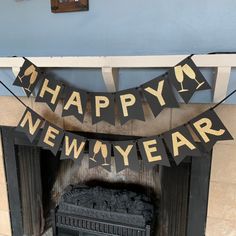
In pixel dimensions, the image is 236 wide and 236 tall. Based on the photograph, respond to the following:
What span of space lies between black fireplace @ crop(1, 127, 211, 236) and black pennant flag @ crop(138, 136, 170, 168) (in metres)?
0.16

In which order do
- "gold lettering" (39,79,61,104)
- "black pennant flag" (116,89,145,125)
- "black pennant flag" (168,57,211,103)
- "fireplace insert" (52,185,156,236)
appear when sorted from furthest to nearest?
"fireplace insert" (52,185,156,236) < "gold lettering" (39,79,61,104) < "black pennant flag" (116,89,145,125) < "black pennant flag" (168,57,211,103)

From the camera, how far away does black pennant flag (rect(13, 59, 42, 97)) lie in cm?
105

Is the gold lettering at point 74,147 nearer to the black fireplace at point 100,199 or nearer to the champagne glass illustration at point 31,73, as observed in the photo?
the black fireplace at point 100,199

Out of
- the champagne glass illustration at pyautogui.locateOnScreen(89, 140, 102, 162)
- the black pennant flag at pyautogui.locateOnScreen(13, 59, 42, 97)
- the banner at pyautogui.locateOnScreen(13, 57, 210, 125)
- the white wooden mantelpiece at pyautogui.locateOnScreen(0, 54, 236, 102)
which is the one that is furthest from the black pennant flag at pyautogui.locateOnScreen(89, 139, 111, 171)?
the black pennant flag at pyautogui.locateOnScreen(13, 59, 42, 97)

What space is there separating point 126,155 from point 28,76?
52 centimetres

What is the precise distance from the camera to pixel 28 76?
1060 mm

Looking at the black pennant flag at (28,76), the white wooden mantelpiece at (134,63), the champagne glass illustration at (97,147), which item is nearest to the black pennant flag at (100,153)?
the champagne glass illustration at (97,147)

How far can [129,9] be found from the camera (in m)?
1.02

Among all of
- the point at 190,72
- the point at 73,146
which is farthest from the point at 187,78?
the point at 73,146

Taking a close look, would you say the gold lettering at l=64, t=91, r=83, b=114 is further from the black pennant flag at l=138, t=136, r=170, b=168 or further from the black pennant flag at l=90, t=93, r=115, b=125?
the black pennant flag at l=138, t=136, r=170, b=168

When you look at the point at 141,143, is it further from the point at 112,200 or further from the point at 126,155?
the point at 112,200

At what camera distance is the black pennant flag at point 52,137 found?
111 centimetres

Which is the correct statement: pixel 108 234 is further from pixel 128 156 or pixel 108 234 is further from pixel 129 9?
pixel 129 9

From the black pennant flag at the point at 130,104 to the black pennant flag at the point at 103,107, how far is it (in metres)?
0.04
